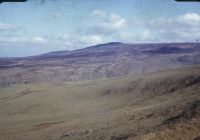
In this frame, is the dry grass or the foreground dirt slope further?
the foreground dirt slope

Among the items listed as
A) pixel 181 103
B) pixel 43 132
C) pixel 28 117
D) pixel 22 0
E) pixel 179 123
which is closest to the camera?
pixel 22 0

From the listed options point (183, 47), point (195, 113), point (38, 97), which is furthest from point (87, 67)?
point (195, 113)

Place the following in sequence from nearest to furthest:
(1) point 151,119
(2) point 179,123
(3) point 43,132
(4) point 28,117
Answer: (2) point 179,123 → (1) point 151,119 → (3) point 43,132 → (4) point 28,117

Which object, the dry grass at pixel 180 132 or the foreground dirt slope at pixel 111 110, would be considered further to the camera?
the foreground dirt slope at pixel 111 110

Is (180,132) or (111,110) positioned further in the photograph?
(111,110)

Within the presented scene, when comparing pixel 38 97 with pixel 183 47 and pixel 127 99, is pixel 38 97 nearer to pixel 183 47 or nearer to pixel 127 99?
pixel 127 99

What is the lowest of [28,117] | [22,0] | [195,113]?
[28,117]

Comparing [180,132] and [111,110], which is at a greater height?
[180,132]

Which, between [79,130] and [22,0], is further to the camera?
[79,130]
